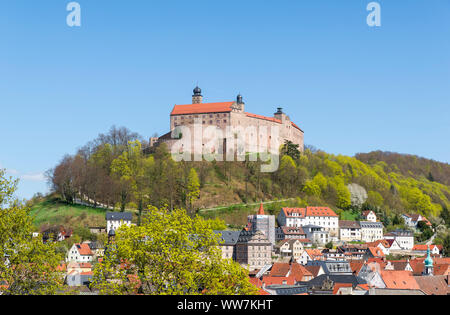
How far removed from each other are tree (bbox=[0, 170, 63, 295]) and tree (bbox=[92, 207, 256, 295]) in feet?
6.09

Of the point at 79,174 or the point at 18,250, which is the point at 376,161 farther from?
the point at 18,250

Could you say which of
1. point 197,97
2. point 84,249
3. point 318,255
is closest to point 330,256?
point 318,255

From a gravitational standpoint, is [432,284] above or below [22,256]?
below

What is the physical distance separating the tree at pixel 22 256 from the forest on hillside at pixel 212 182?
58.0 meters

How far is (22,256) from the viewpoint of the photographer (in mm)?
20734

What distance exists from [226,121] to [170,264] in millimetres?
82693

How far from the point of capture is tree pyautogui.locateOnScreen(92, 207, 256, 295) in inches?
766

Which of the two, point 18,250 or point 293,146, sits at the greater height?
point 293,146

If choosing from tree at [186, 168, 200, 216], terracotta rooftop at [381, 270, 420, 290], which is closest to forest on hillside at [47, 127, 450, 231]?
tree at [186, 168, 200, 216]

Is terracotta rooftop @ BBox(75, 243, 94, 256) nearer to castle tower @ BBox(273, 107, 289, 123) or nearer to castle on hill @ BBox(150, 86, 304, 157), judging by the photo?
castle on hill @ BBox(150, 86, 304, 157)

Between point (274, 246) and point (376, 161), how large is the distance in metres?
81.1

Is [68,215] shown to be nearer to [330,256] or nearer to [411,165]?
[330,256]

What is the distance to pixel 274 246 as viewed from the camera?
78.5 metres
